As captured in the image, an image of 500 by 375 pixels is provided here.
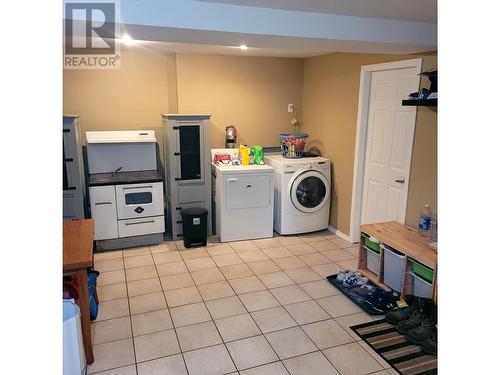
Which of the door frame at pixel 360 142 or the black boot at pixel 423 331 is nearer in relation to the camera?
the black boot at pixel 423 331

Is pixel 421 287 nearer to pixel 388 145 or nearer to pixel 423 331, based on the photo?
pixel 423 331

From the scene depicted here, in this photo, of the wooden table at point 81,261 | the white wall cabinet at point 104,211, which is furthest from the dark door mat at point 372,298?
the white wall cabinet at point 104,211

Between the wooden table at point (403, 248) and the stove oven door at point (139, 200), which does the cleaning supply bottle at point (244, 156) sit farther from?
the wooden table at point (403, 248)

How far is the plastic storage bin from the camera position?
126 inches

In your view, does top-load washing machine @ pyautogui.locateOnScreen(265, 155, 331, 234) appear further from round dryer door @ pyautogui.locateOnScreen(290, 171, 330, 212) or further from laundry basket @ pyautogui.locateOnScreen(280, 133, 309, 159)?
laundry basket @ pyautogui.locateOnScreen(280, 133, 309, 159)

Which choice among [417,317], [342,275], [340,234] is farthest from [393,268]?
[340,234]

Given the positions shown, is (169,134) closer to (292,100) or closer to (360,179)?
(292,100)

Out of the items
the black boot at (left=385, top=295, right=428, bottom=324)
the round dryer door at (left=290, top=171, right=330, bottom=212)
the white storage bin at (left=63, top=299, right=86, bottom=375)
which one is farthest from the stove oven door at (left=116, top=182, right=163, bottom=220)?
the black boot at (left=385, top=295, right=428, bottom=324)

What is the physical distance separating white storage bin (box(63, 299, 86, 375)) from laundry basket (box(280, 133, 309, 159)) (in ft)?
10.7

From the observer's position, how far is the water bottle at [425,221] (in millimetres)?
3238

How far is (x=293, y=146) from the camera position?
4785 mm

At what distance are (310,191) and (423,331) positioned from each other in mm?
2313

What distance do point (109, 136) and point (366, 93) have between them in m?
2.99

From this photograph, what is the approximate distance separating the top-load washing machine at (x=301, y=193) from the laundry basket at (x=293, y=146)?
0.11 metres
